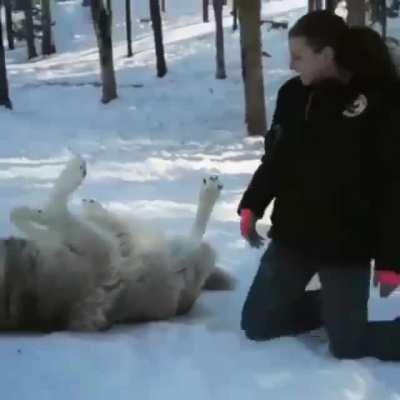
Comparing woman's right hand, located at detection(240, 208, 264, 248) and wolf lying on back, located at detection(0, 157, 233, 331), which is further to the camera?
wolf lying on back, located at detection(0, 157, 233, 331)

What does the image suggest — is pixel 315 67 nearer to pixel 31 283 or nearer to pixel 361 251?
pixel 361 251

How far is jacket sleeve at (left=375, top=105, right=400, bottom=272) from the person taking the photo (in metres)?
4.34

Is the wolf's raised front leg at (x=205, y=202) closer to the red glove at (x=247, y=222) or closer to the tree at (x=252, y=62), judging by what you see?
the red glove at (x=247, y=222)

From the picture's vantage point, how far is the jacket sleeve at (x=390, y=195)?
4340 millimetres

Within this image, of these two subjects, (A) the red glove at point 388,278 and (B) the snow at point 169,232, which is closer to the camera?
(B) the snow at point 169,232

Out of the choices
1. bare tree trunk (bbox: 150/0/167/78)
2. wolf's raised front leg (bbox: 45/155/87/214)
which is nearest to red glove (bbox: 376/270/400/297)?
wolf's raised front leg (bbox: 45/155/87/214)

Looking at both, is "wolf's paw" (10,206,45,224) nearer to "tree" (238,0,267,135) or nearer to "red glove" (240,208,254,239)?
"red glove" (240,208,254,239)

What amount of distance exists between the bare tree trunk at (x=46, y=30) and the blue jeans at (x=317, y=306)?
36561mm

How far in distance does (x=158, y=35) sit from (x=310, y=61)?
1090 inches

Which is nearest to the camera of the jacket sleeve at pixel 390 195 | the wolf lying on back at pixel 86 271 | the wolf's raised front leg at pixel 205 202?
the jacket sleeve at pixel 390 195

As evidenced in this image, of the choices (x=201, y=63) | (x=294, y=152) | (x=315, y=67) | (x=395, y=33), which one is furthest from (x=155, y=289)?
(x=395, y=33)

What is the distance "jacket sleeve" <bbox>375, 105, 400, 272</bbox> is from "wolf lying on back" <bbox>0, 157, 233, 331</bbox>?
4.26ft

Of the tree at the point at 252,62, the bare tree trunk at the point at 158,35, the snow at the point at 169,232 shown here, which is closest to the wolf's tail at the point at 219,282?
the snow at the point at 169,232

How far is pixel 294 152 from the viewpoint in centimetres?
460
